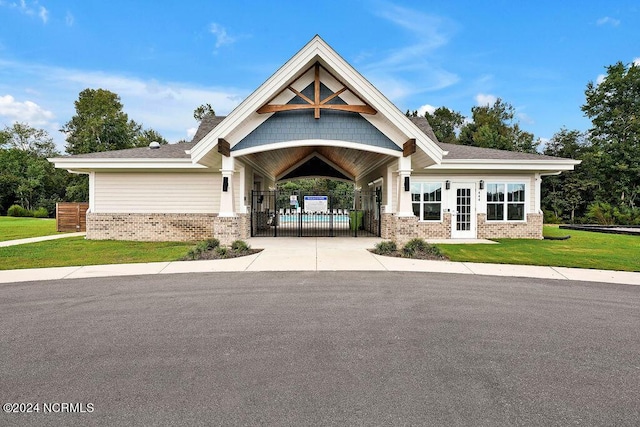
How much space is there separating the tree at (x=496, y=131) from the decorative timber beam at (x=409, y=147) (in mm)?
24129

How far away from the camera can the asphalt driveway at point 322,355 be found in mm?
2682

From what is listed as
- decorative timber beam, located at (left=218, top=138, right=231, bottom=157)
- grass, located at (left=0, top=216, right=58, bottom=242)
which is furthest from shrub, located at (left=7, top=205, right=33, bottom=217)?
decorative timber beam, located at (left=218, top=138, right=231, bottom=157)

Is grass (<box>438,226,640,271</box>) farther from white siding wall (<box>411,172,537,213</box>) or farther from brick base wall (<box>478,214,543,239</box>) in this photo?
white siding wall (<box>411,172,537,213</box>)

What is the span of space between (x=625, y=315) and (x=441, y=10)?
16930mm

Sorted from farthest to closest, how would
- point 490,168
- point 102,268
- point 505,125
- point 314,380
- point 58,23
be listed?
point 505,125 → point 58,23 → point 490,168 → point 102,268 → point 314,380

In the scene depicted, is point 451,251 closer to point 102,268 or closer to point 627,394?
point 627,394

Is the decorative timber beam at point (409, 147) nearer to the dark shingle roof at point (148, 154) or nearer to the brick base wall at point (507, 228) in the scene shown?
the brick base wall at point (507, 228)

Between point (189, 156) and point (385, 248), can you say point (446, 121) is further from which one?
point (385, 248)

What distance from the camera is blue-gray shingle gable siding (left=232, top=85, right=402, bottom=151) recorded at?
38.0 ft

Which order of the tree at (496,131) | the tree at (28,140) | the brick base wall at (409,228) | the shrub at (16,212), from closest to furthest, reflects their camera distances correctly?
the brick base wall at (409,228)
the shrub at (16,212)
the tree at (496,131)
the tree at (28,140)

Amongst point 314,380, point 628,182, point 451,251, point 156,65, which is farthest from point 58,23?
point 628,182

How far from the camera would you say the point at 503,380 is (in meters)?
3.16

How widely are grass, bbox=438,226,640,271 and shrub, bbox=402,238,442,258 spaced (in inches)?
17.5

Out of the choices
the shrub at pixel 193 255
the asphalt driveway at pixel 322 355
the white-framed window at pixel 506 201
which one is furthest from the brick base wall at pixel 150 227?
the white-framed window at pixel 506 201
